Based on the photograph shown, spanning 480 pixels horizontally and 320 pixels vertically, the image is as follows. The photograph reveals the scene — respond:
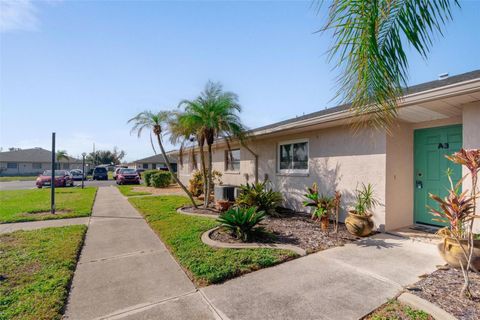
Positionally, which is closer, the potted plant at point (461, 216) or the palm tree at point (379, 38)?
the palm tree at point (379, 38)

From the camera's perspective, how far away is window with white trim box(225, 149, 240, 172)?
1280 centimetres

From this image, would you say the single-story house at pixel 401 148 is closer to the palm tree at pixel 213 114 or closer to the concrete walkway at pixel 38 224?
the palm tree at pixel 213 114

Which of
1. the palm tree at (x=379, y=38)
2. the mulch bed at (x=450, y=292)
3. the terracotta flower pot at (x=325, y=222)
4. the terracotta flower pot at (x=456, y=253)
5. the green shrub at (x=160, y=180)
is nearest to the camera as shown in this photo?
the palm tree at (x=379, y=38)

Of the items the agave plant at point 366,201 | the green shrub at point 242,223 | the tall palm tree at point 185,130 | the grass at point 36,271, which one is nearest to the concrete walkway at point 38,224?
the grass at point 36,271

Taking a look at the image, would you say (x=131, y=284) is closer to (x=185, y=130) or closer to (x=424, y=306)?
(x=424, y=306)

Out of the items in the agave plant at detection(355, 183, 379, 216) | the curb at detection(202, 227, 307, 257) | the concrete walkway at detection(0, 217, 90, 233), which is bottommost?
the concrete walkway at detection(0, 217, 90, 233)

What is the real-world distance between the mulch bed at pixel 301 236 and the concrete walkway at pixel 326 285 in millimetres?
423

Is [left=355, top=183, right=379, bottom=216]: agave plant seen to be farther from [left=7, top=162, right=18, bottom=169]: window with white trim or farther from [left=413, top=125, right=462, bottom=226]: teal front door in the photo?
[left=7, top=162, right=18, bottom=169]: window with white trim

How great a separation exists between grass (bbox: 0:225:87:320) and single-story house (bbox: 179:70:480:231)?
6253 millimetres

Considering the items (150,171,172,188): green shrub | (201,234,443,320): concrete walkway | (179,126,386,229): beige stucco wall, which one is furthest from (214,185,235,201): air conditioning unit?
(150,171,172,188): green shrub

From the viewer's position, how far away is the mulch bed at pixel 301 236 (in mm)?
5035

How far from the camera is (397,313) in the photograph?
263cm

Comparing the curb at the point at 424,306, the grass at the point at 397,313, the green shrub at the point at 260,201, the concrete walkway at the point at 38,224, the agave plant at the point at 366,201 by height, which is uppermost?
the agave plant at the point at 366,201

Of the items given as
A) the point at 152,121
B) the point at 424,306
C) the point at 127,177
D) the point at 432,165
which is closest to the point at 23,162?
the point at 127,177
